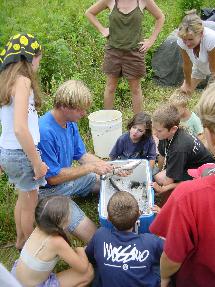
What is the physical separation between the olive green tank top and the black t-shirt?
1.74 meters

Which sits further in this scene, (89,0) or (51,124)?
(89,0)

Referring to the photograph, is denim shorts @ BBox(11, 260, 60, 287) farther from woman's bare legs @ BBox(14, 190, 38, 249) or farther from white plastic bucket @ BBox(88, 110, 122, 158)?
white plastic bucket @ BBox(88, 110, 122, 158)

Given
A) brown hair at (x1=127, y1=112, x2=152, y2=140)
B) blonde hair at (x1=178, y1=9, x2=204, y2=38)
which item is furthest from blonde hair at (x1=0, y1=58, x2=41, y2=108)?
blonde hair at (x1=178, y1=9, x2=204, y2=38)

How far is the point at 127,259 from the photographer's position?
2.68 metres

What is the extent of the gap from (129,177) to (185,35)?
155 centimetres

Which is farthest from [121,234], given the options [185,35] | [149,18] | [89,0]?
[89,0]

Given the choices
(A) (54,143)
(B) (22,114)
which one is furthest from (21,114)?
(A) (54,143)

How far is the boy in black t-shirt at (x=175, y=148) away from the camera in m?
3.37

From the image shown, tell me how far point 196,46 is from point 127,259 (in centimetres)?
256

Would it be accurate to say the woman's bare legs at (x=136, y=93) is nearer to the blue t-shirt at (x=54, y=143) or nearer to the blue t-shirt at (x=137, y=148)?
the blue t-shirt at (x=137, y=148)

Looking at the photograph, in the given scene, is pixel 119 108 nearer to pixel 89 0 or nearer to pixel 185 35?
pixel 185 35

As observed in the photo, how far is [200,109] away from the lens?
1.71 metres

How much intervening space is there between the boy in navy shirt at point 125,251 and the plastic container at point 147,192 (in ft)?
0.91

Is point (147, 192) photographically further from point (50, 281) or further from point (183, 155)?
point (50, 281)
